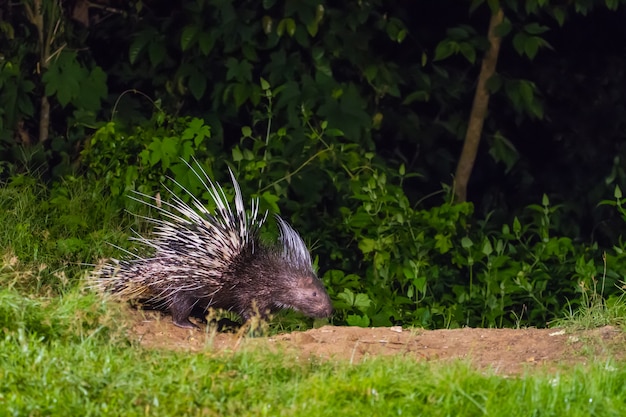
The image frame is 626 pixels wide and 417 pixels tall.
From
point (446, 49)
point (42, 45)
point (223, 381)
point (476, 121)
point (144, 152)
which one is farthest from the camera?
point (476, 121)

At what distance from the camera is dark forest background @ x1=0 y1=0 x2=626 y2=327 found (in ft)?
21.9

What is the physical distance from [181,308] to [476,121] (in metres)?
3.10

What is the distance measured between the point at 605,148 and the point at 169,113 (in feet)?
9.46

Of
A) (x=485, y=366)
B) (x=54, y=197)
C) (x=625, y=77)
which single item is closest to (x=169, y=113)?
(x=54, y=197)

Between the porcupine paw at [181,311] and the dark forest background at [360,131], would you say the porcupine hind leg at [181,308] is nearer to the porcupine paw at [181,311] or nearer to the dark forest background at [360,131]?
the porcupine paw at [181,311]

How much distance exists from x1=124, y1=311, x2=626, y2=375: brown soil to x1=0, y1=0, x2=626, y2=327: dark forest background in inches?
37.7

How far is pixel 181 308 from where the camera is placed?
5.60m

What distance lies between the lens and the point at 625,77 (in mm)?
8297

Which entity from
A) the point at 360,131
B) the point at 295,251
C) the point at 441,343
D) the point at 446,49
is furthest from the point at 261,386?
the point at 446,49

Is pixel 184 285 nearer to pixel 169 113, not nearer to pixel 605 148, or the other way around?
pixel 169 113

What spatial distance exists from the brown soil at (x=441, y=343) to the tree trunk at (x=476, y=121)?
2835mm

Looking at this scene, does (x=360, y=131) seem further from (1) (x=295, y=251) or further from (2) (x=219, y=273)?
(2) (x=219, y=273)

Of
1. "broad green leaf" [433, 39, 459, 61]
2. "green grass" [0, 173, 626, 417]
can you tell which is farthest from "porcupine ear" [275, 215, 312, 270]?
"broad green leaf" [433, 39, 459, 61]

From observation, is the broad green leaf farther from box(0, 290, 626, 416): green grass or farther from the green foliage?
box(0, 290, 626, 416): green grass
